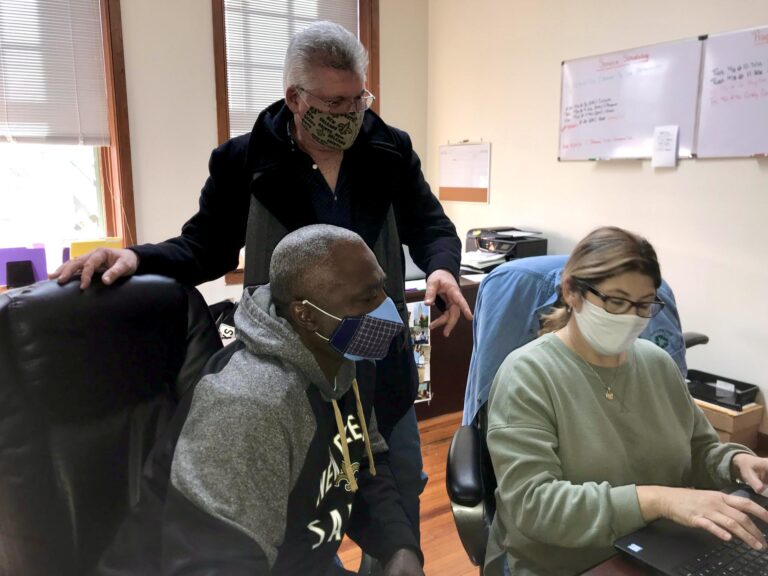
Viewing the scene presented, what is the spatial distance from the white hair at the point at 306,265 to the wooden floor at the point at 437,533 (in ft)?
4.53

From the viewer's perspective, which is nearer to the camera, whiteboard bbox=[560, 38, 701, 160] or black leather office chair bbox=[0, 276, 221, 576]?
black leather office chair bbox=[0, 276, 221, 576]

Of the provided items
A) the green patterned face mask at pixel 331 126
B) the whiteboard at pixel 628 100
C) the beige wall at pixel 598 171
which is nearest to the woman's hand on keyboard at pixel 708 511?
the green patterned face mask at pixel 331 126

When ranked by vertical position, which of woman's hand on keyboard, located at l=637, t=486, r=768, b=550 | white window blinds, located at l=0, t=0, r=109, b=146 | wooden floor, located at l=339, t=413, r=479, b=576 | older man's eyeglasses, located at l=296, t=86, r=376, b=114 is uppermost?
white window blinds, located at l=0, t=0, r=109, b=146

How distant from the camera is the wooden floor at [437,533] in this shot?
6.88 ft

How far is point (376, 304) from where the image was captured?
1.12 metres

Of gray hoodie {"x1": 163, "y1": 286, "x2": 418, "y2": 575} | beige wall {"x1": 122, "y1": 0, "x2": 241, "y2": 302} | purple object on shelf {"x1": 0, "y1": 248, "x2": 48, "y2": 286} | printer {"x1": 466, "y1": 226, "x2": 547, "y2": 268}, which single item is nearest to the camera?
gray hoodie {"x1": 163, "y1": 286, "x2": 418, "y2": 575}

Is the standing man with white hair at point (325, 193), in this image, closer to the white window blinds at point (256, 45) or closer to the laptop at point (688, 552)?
the laptop at point (688, 552)

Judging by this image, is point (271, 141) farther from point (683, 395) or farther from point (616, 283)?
point (683, 395)

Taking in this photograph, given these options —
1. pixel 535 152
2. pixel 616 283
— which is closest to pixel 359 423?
pixel 616 283

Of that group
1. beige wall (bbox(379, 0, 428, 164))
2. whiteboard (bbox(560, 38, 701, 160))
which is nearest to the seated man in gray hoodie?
whiteboard (bbox(560, 38, 701, 160))

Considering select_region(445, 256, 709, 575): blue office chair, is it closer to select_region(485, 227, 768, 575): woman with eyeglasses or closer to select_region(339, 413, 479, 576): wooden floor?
select_region(485, 227, 768, 575): woman with eyeglasses

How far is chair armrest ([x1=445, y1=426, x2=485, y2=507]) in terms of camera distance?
1.28 m

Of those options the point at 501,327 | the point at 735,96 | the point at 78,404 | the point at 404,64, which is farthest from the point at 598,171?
the point at 78,404

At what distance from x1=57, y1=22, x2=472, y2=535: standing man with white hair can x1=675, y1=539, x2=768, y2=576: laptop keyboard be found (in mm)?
657
